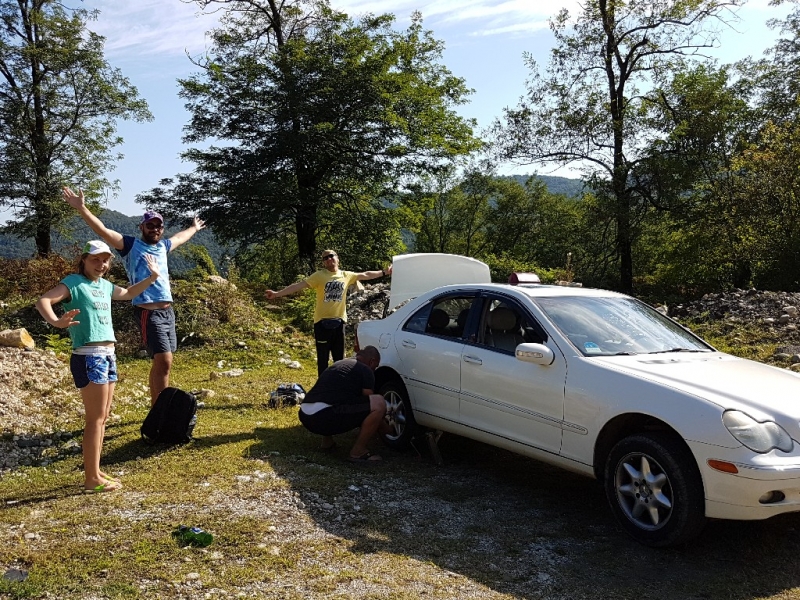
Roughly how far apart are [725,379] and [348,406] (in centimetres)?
313

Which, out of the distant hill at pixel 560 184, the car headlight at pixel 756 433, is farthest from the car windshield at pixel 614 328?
the distant hill at pixel 560 184

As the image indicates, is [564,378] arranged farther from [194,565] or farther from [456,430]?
[194,565]

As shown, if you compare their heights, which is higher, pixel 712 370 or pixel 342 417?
pixel 712 370

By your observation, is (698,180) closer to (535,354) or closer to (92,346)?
(535,354)

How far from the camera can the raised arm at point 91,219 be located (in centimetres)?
529

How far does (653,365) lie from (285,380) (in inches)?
255

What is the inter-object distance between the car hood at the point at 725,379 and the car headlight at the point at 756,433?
0.18 ft

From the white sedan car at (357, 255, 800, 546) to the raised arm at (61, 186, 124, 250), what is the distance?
8.45ft

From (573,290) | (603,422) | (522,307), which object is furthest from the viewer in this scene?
(573,290)

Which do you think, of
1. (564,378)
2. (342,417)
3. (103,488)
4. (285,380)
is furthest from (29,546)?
(285,380)

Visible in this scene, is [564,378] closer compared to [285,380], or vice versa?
[564,378]

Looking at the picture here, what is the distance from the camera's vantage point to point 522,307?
5.48 m

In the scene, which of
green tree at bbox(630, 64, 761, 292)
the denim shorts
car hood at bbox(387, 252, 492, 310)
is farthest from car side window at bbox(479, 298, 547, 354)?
green tree at bbox(630, 64, 761, 292)

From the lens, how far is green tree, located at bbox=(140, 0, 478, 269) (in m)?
20.9
